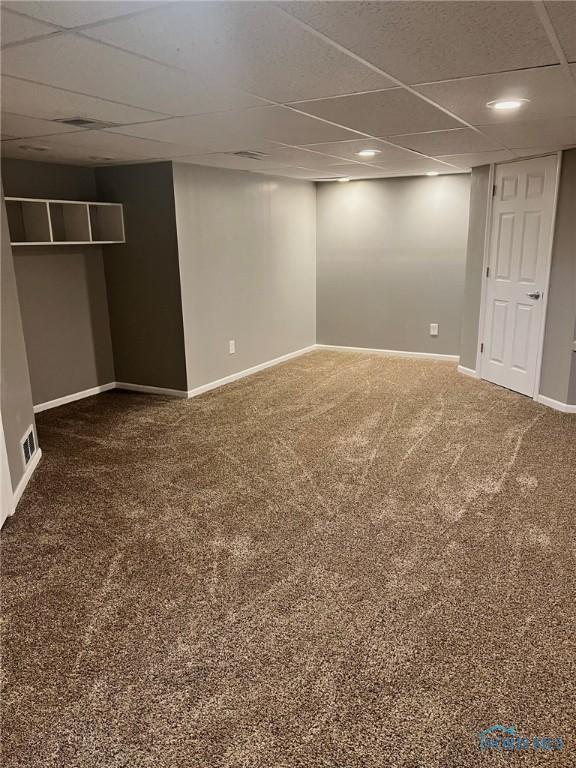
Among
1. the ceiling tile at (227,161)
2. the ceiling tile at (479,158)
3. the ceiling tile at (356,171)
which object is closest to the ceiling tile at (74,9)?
the ceiling tile at (227,161)

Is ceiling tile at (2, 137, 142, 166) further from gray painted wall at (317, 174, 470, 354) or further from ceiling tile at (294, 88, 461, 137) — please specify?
gray painted wall at (317, 174, 470, 354)

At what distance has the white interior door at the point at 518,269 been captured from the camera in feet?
15.7

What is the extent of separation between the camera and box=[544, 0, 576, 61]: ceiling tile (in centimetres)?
158

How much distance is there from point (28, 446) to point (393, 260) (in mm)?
4727

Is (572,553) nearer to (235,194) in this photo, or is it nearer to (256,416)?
(256,416)

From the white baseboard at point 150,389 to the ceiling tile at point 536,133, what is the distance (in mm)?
3437

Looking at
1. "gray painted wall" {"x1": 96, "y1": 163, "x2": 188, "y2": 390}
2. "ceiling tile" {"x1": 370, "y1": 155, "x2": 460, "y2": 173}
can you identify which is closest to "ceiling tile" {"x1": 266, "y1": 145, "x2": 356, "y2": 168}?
"ceiling tile" {"x1": 370, "y1": 155, "x2": 460, "y2": 173}

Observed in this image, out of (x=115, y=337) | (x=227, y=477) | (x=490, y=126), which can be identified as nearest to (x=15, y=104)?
(x=227, y=477)

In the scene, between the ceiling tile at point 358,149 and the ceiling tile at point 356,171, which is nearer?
the ceiling tile at point 358,149

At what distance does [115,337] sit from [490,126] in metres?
3.94

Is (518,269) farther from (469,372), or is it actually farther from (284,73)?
(284,73)

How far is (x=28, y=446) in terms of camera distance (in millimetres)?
3672

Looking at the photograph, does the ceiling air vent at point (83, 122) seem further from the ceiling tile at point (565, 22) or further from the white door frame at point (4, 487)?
the ceiling tile at point (565, 22)

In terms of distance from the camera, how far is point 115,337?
5.63 m
